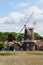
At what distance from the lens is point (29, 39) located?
290 ft

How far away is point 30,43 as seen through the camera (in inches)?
3497

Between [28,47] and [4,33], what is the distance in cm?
6673

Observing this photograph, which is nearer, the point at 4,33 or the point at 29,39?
the point at 29,39

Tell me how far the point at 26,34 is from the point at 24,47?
392 cm

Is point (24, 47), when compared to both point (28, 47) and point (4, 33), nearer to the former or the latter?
point (28, 47)

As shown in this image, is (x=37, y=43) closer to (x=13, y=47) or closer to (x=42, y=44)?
(x=42, y=44)

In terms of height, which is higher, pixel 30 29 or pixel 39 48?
pixel 30 29

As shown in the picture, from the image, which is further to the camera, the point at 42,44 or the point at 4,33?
the point at 4,33

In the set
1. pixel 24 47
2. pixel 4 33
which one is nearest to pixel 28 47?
pixel 24 47

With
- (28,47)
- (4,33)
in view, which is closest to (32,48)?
(28,47)

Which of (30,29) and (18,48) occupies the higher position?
(30,29)

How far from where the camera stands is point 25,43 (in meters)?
89.3

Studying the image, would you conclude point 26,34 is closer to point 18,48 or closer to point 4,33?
point 18,48

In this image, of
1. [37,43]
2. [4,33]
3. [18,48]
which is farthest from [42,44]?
[4,33]
